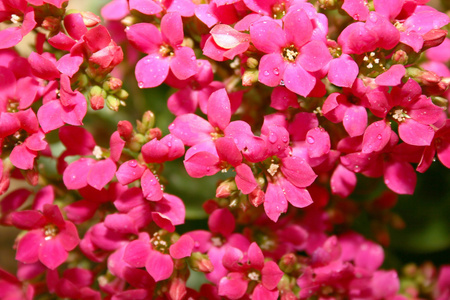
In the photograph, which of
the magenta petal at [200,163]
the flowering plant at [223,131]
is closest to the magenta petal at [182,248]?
the flowering plant at [223,131]

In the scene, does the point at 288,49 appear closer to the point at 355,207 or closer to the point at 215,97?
the point at 215,97

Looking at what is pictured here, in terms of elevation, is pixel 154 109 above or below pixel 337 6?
below

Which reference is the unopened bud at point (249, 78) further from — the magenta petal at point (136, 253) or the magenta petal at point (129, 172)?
the magenta petal at point (136, 253)

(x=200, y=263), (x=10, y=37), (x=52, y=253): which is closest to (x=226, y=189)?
(x=200, y=263)

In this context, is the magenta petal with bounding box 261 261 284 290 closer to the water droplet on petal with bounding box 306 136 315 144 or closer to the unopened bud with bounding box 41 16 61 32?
the water droplet on petal with bounding box 306 136 315 144

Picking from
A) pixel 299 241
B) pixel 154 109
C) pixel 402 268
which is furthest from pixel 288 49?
pixel 402 268

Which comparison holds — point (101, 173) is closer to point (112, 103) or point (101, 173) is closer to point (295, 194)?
point (112, 103)

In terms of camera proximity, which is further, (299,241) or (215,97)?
(299,241)
